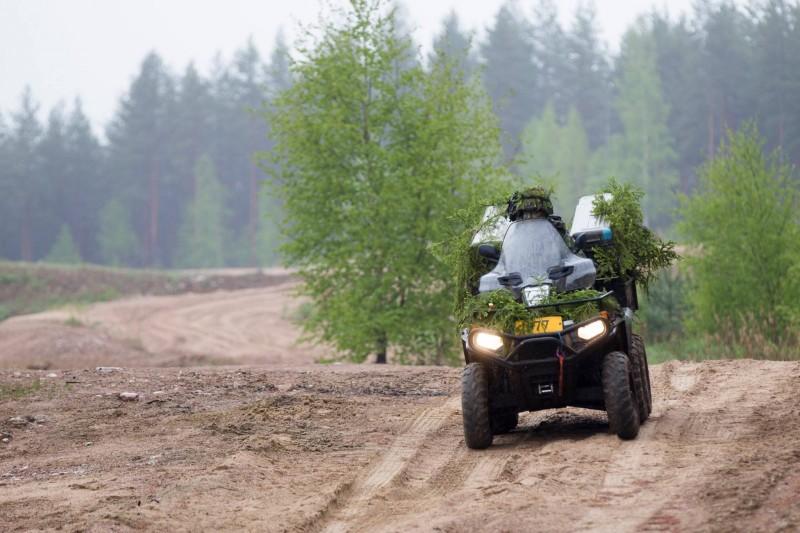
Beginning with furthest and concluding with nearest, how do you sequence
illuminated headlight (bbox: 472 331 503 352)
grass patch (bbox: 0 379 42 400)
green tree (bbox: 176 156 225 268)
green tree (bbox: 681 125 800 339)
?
green tree (bbox: 176 156 225 268) < green tree (bbox: 681 125 800 339) < grass patch (bbox: 0 379 42 400) < illuminated headlight (bbox: 472 331 503 352)

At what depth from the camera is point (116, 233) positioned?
271ft

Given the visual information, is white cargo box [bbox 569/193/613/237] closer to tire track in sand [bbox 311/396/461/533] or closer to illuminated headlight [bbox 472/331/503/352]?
illuminated headlight [bbox 472/331/503/352]

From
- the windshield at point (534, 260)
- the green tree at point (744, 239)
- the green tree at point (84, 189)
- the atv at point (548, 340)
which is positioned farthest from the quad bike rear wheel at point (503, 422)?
the green tree at point (84, 189)

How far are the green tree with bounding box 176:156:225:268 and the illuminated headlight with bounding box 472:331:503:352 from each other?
249 feet

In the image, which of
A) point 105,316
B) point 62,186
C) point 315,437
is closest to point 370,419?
point 315,437

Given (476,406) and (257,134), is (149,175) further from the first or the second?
(476,406)

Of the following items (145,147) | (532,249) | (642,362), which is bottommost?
(642,362)

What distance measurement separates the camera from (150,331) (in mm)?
41812

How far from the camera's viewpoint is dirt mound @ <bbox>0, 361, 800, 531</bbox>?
7.42m

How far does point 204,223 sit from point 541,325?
76.9 m

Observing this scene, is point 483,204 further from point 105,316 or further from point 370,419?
point 105,316

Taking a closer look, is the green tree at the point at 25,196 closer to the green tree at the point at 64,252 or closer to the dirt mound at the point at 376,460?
the green tree at the point at 64,252

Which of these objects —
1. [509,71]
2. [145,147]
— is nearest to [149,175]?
[145,147]

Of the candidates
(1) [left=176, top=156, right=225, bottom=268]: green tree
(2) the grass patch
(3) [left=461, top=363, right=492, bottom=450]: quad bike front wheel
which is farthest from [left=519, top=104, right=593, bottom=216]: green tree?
(3) [left=461, top=363, right=492, bottom=450]: quad bike front wheel
